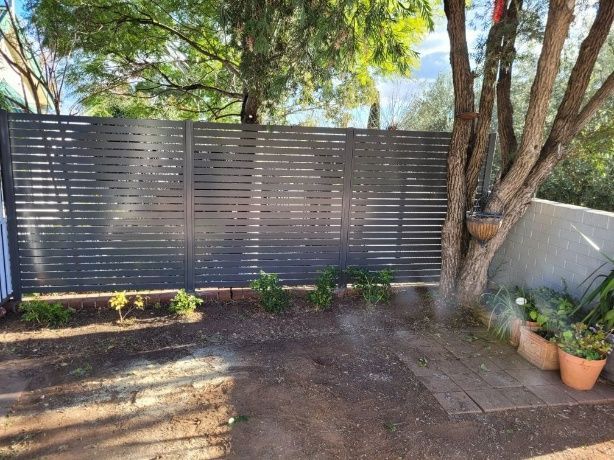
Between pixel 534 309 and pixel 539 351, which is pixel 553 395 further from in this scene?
pixel 534 309

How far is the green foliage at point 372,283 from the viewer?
4566 millimetres

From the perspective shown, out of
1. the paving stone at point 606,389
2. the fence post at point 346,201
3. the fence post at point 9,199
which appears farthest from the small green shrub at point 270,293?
the paving stone at point 606,389

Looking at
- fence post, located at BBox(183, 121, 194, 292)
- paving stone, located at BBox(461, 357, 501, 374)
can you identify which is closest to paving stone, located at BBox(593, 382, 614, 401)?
paving stone, located at BBox(461, 357, 501, 374)

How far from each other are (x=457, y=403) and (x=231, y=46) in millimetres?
3624

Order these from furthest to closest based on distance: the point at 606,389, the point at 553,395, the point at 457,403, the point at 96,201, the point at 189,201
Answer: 1. the point at 189,201
2. the point at 96,201
3. the point at 606,389
4. the point at 553,395
5. the point at 457,403

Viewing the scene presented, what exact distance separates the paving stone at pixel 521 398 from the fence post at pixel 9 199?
14.5 ft

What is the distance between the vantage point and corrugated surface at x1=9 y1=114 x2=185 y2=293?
3.81 m

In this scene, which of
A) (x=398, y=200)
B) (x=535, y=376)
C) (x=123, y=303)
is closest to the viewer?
(x=535, y=376)

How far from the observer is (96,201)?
399 cm

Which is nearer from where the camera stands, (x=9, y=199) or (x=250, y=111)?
(x=9, y=199)

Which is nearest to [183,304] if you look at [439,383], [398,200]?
[439,383]

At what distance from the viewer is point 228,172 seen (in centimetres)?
423

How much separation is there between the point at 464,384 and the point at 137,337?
8.92 ft

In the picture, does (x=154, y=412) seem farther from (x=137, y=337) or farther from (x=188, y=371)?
(x=137, y=337)
